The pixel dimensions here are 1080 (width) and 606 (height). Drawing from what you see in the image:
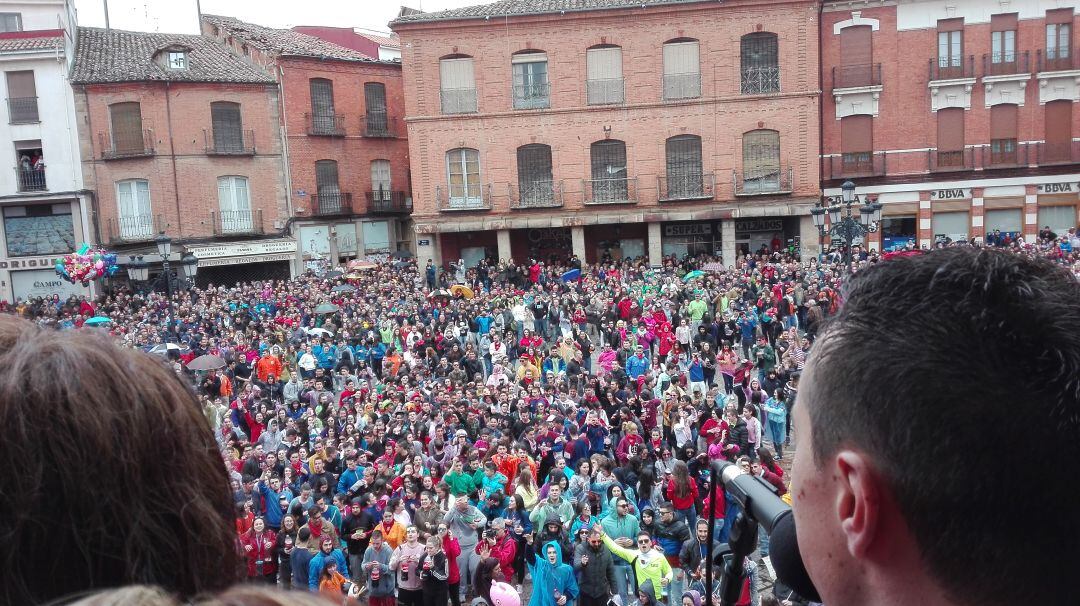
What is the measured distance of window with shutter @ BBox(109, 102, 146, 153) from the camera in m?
35.7

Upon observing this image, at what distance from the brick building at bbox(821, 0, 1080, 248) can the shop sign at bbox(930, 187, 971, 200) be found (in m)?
0.04

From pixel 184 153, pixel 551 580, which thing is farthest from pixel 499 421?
pixel 184 153

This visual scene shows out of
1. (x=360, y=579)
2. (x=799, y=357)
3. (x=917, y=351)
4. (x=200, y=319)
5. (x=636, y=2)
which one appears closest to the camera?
(x=917, y=351)

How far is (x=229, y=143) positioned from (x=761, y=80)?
22.2m

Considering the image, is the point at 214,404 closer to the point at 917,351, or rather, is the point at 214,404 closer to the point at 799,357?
the point at 799,357

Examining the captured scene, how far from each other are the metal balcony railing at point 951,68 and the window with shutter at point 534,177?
15.3 m

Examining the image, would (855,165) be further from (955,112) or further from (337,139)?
(337,139)

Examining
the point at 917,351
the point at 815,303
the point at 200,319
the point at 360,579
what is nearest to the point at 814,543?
the point at 917,351

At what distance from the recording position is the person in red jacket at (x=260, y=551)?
10602 millimetres

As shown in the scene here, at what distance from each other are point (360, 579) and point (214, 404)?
802 centimetres

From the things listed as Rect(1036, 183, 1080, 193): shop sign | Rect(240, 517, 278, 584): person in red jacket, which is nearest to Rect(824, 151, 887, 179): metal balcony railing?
Rect(1036, 183, 1080, 193): shop sign

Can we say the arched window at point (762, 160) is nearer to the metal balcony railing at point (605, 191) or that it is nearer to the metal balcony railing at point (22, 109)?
the metal balcony railing at point (605, 191)

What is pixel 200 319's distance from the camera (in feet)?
87.7

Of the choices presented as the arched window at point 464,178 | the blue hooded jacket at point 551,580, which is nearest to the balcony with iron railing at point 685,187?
the arched window at point 464,178
